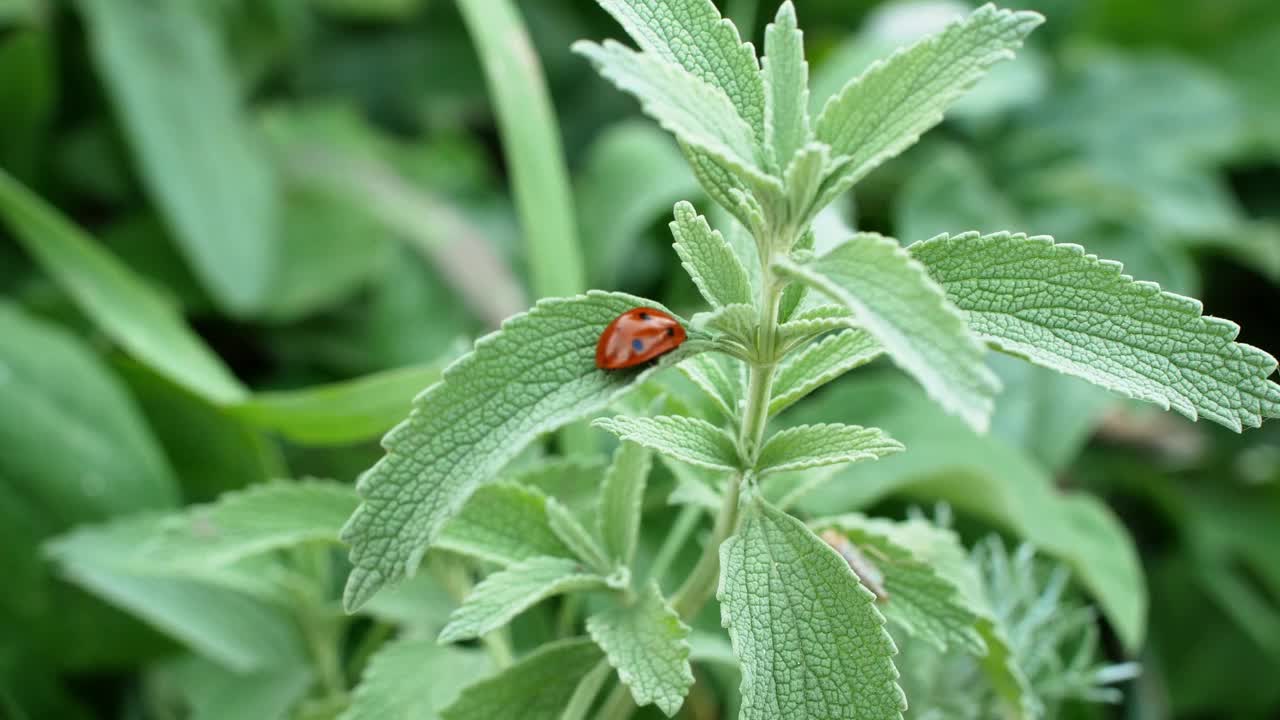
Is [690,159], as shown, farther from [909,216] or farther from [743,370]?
[909,216]

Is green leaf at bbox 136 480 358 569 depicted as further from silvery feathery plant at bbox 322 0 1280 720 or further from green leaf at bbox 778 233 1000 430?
green leaf at bbox 778 233 1000 430

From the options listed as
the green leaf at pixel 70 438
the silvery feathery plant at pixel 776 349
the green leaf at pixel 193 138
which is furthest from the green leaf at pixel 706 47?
the green leaf at pixel 193 138

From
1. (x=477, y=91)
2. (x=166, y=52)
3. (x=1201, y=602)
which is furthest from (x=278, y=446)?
(x=1201, y=602)

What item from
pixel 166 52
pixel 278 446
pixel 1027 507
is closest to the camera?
pixel 1027 507

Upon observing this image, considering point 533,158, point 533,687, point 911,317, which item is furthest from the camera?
point 533,158

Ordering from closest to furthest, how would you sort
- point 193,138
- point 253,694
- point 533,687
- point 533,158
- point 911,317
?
point 911,317 → point 533,687 → point 253,694 → point 533,158 → point 193,138

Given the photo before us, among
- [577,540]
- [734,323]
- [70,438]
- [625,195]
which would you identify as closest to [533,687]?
[577,540]

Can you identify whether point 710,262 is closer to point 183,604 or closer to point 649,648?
point 649,648
